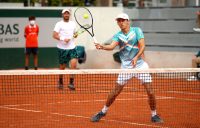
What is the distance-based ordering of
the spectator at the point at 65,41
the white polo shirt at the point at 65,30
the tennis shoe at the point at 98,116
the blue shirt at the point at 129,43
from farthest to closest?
the white polo shirt at the point at 65,30 < the spectator at the point at 65,41 < the tennis shoe at the point at 98,116 < the blue shirt at the point at 129,43

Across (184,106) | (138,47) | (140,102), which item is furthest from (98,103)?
(138,47)

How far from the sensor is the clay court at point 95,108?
9047 millimetres

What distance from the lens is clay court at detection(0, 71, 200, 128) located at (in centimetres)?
905

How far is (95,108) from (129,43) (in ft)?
6.66

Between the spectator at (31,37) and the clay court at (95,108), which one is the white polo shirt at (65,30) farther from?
the spectator at (31,37)

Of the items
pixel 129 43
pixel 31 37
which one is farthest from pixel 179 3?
pixel 129 43

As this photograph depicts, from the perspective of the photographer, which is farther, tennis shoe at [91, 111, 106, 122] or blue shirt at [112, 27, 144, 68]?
tennis shoe at [91, 111, 106, 122]

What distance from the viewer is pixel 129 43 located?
9.07m

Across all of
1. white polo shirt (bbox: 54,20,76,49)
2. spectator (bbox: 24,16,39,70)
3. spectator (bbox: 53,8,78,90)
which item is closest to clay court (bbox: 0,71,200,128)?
spectator (bbox: 53,8,78,90)

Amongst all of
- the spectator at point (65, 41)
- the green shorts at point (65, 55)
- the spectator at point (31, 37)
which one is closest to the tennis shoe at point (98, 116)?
the spectator at point (65, 41)

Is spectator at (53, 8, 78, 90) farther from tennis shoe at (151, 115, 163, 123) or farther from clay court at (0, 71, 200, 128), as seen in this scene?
tennis shoe at (151, 115, 163, 123)

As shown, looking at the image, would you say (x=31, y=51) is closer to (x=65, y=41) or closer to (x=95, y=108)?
(x=65, y=41)

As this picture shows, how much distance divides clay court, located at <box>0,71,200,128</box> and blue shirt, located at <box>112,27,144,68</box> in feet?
3.17

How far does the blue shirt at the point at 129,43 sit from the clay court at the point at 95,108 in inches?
38.0
